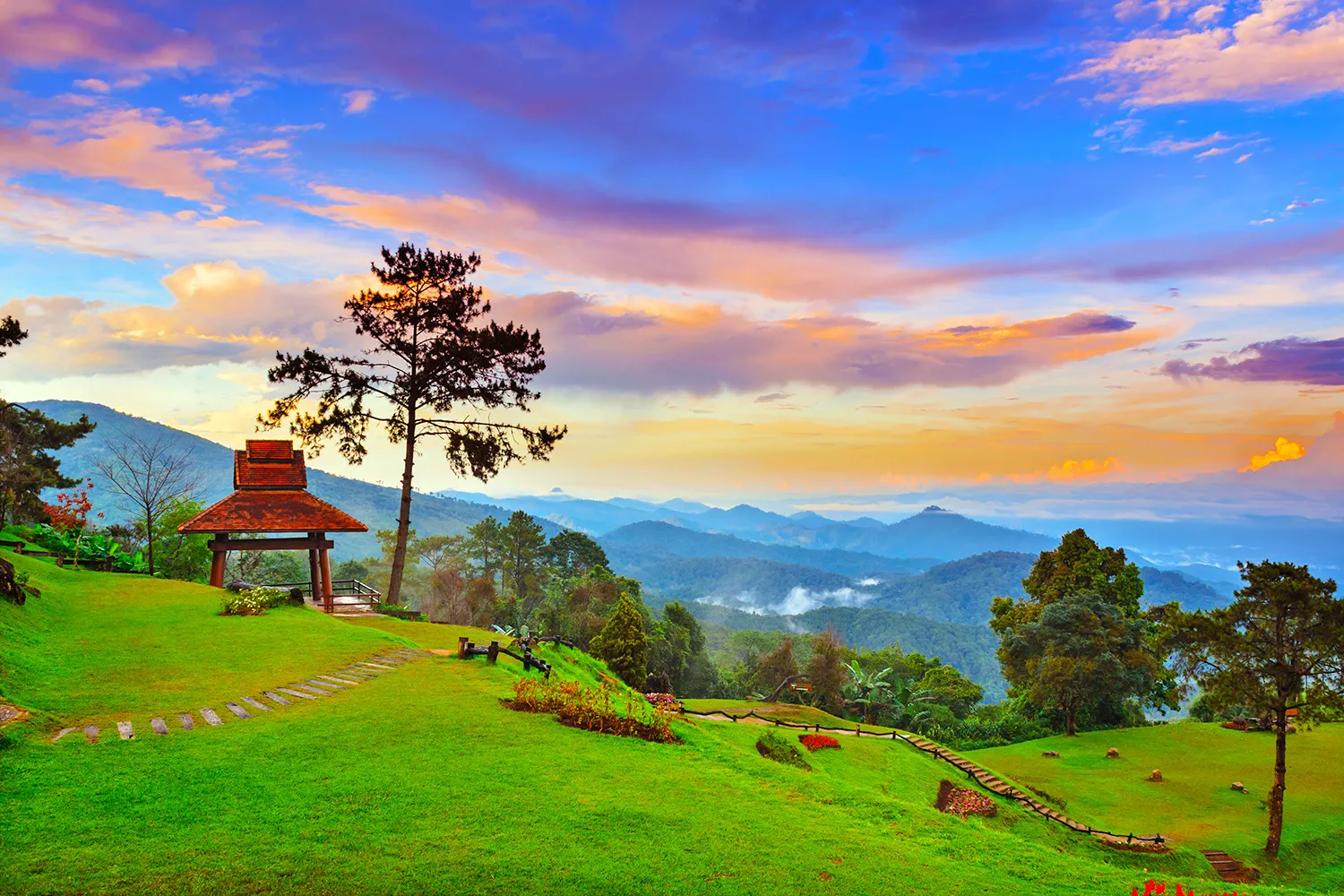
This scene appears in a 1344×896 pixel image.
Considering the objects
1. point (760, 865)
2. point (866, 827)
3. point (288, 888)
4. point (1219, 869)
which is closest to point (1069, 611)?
point (1219, 869)

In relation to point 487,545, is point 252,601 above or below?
above

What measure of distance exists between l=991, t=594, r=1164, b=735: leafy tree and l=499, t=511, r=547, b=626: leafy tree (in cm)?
4005

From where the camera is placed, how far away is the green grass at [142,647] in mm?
12008

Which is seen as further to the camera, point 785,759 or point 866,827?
point 785,759

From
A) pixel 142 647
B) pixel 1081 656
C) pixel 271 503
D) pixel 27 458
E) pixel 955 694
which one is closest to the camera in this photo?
pixel 142 647

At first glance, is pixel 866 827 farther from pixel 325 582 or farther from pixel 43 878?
pixel 325 582

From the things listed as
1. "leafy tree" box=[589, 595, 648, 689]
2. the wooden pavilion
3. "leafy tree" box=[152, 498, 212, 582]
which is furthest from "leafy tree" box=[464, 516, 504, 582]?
the wooden pavilion

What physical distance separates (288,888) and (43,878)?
2.04 metres

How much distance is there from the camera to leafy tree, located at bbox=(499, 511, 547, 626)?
6625 centimetres

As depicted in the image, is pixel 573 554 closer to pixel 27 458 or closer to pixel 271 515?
pixel 27 458

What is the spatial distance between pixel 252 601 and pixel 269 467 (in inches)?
278

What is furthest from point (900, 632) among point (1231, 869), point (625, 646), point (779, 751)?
point (779, 751)

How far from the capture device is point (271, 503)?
982 inches

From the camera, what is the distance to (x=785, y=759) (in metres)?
20.4
